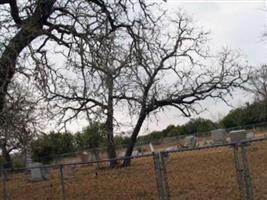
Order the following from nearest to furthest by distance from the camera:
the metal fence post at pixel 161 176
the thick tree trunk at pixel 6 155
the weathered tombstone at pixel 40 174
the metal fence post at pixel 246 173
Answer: the metal fence post at pixel 246 173 < the metal fence post at pixel 161 176 < the thick tree trunk at pixel 6 155 < the weathered tombstone at pixel 40 174

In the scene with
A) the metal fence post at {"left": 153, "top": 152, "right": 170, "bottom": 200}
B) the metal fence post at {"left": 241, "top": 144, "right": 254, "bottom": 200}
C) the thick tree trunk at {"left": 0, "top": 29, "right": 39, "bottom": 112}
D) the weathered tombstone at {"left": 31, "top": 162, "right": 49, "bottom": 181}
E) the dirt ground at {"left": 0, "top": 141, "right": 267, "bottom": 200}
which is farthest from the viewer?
the weathered tombstone at {"left": 31, "top": 162, "right": 49, "bottom": 181}

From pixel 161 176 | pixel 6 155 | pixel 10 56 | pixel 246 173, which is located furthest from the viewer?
pixel 6 155

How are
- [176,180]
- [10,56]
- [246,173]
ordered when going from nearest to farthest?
[246,173] < [10,56] < [176,180]

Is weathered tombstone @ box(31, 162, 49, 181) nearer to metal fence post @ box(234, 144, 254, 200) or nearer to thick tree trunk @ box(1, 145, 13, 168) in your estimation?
thick tree trunk @ box(1, 145, 13, 168)

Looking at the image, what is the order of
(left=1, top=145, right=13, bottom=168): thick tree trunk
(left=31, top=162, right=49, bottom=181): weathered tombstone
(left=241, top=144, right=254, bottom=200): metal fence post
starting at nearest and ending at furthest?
(left=241, top=144, right=254, bottom=200): metal fence post
(left=1, top=145, right=13, bottom=168): thick tree trunk
(left=31, top=162, right=49, bottom=181): weathered tombstone

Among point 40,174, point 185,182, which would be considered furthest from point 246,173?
point 40,174

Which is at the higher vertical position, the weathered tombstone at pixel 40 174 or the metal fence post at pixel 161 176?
the weathered tombstone at pixel 40 174

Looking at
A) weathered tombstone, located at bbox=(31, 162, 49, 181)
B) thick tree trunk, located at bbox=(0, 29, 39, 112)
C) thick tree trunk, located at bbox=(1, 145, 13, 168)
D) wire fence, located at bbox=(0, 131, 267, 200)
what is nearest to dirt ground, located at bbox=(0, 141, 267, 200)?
wire fence, located at bbox=(0, 131, 267, 200)

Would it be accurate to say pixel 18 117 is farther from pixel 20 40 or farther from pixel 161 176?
pixel 161 176

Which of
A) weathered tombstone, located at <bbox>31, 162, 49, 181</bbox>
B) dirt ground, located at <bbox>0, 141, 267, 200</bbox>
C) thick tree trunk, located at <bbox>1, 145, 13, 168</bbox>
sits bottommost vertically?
dirt ground, located at <bbox>0, 141, 267, 200</bbox>

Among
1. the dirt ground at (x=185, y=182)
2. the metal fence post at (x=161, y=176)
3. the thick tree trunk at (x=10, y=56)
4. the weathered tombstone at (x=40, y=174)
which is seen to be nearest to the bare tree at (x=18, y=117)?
the thick tree trunk at (x=10, y=56)

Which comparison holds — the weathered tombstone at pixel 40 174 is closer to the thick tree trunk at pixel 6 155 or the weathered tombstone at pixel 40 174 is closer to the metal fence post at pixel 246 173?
the thick tree trunk at pixel 6 155

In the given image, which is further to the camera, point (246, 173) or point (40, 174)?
point (40, 174)

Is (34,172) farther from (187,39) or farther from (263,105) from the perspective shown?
(263,105)
